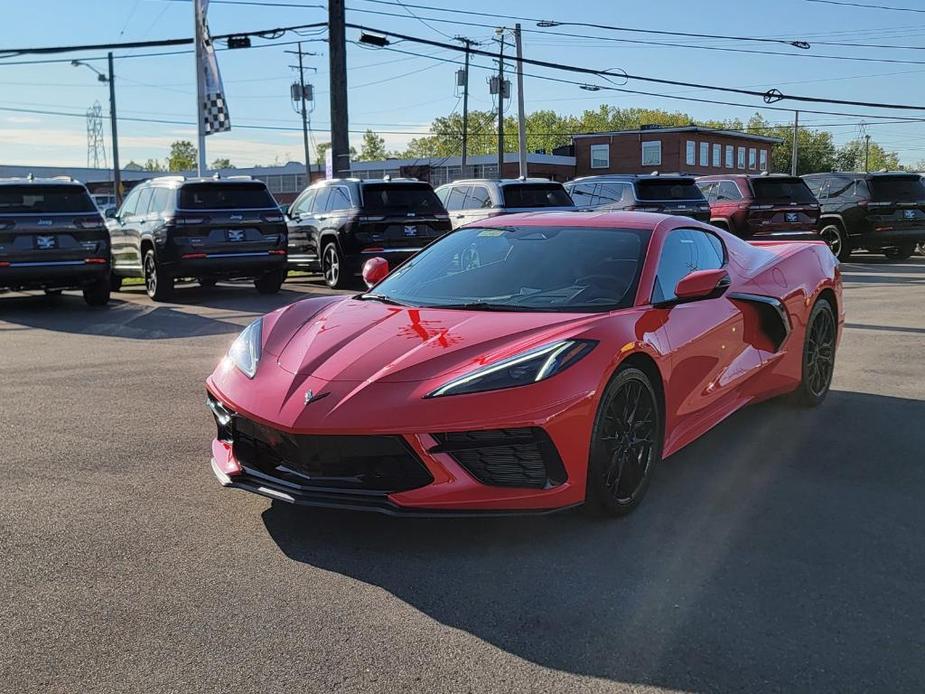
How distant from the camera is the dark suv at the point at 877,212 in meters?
19.0

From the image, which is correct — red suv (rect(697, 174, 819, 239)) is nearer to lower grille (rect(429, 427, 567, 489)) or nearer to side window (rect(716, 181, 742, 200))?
side window (rect(716, 181, 742, 200))

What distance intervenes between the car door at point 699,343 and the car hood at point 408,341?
0.61m

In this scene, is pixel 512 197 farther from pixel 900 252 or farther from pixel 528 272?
pixel 528 272

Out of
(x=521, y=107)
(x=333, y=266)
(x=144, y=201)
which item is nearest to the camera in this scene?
(x=144, y=201)

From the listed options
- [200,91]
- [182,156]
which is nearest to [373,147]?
[182,156]

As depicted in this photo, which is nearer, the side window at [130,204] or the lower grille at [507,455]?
the lower grille at [507,455]

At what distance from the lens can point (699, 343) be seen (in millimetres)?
4719

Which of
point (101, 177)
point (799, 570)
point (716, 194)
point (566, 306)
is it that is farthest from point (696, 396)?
point (101, 177)

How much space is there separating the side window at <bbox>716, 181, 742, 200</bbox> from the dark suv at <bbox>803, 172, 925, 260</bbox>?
256 centimetres

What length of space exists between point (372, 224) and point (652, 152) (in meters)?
56.9

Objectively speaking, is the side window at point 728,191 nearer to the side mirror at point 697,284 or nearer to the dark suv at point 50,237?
the dark suv at point 50,237

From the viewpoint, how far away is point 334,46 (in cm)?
1906

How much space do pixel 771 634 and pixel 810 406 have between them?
3.54 m

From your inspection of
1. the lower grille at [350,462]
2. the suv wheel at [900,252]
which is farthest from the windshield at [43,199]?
the suv wheel at [900,252]
